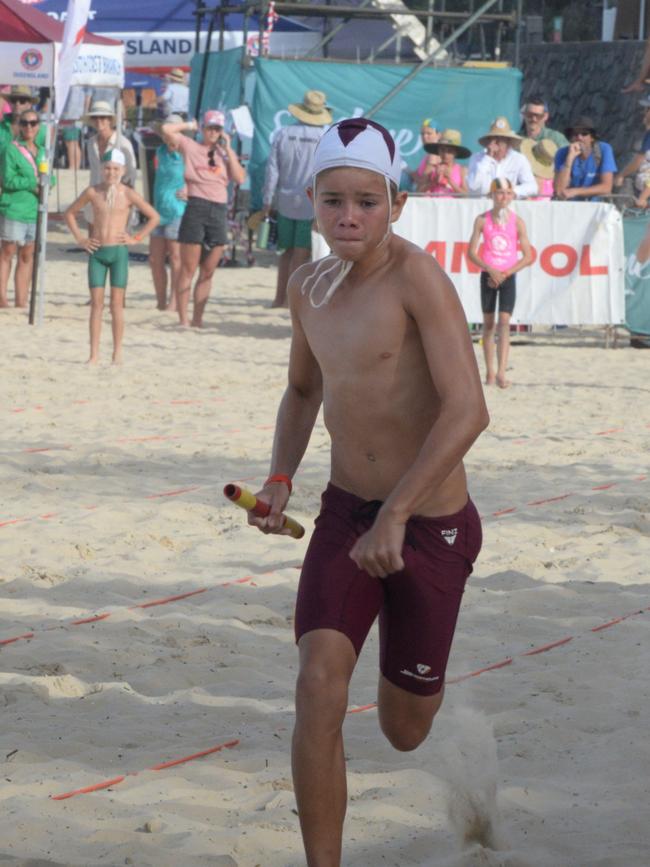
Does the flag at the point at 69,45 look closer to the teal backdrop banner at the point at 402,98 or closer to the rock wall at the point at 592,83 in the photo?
the teal backdrop banner at the point at 402,98

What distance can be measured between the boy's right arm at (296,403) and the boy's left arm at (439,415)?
387mm

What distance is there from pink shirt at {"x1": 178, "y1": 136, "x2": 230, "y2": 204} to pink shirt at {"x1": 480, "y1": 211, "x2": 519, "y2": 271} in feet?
11.5

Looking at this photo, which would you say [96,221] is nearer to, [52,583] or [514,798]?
[52,583]

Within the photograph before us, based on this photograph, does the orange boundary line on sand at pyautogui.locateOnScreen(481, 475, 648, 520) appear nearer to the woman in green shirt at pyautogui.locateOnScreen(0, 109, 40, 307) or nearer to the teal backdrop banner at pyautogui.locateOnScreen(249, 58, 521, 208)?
the woman in green shirt at pyautogui.locateOnScreen(0, 109, 40, 307)

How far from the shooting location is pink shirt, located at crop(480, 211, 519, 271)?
10875mm

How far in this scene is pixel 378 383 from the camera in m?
3.14

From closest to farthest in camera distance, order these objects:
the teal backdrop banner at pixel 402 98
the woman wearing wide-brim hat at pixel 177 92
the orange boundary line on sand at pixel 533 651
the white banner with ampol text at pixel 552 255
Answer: the orange boundary line on sand at pixel 533 651, the white banner with ampol text at pixel 552 255, the teal backdrop banner at pixel 402 98, the woman wearing wide-brim hat at pixel 177 92

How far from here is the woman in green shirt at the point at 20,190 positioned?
14.5 m

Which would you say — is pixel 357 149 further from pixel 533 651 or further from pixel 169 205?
pixel 169 205

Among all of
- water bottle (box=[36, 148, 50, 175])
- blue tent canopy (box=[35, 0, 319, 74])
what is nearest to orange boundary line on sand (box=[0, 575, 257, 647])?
water bottle (box=[36, 148, 50, 175])

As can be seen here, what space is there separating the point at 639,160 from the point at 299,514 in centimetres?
814

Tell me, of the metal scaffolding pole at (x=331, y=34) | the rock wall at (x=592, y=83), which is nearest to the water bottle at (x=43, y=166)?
the metal scaffolding pole at (x=331, y=34)

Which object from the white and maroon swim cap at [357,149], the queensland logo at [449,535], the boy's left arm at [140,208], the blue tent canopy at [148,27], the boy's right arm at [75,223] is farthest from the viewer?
the blue tent canopy at [148,27]

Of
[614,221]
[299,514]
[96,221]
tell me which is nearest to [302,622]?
[299,514]
